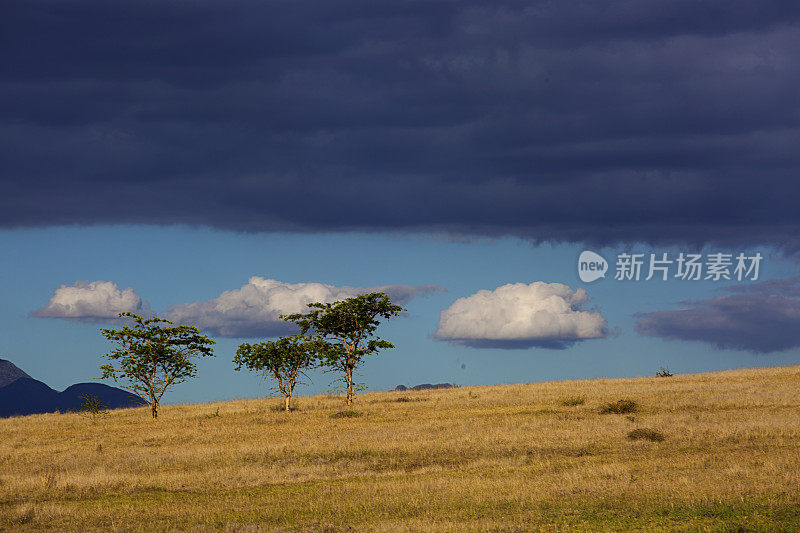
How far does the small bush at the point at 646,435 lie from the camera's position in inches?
1292

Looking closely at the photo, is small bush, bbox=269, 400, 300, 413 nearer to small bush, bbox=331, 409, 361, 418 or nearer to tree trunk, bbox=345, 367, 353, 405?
tree trunk, bbox=345, 367, 353, 405

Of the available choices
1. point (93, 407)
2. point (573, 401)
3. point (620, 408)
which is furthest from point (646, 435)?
point (93, 407)

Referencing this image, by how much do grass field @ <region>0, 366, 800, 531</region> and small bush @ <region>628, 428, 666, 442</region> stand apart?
3.2 inches

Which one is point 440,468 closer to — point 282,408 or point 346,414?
point 346,414

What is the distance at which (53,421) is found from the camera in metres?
61.5

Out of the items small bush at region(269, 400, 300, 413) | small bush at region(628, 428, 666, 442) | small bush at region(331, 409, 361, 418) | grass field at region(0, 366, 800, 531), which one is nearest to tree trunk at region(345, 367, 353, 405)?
small bush at region(269, 400, 300, 413)

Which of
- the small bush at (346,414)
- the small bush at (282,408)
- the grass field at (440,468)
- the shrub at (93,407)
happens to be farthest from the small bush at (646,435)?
the shrub at (93,407)

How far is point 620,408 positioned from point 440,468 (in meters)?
18.8

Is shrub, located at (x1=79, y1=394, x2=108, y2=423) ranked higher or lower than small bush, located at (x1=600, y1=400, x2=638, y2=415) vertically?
higher

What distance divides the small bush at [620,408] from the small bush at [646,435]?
1027 centimetres

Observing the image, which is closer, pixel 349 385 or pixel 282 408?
pixel 282 408

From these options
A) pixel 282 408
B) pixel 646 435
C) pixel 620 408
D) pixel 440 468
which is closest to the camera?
pixel 440 468

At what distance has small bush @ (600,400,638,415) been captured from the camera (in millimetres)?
44225

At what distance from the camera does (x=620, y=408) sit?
44375 millimetres
